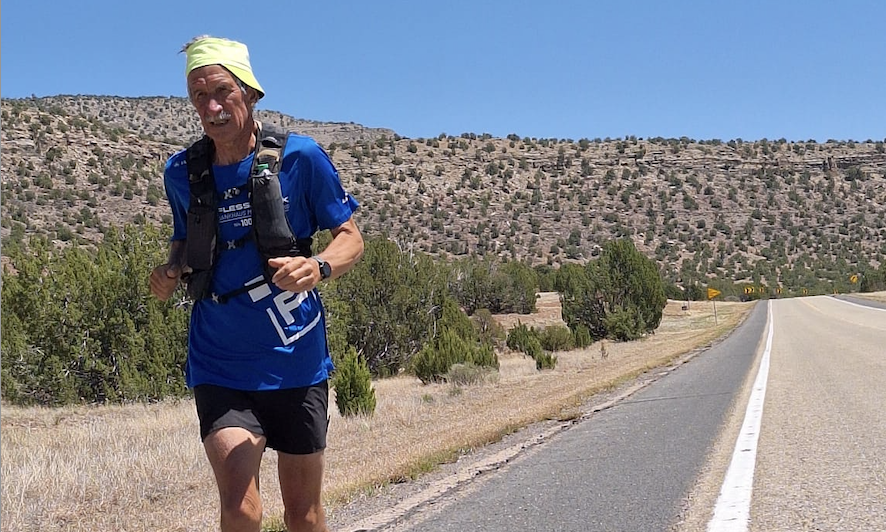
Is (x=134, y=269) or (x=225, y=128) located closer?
(x=225, y=128)

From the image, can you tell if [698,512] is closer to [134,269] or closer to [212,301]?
[212,301]

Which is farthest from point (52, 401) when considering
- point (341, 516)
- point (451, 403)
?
point (341, 516)

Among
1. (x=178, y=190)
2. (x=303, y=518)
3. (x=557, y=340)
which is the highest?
(x=178, y=190)

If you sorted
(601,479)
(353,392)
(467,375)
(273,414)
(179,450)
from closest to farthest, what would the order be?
(273,414), (601,479), (179,450), (353,392), (467,375)

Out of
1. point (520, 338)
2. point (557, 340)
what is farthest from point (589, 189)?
point (520, 338)

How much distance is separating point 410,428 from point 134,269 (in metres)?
11.6

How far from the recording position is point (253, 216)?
3.10 m

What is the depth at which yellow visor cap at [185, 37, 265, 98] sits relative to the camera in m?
3.21

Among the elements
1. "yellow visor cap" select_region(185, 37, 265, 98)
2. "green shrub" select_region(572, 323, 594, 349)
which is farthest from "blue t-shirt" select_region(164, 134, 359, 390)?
"green shrub" select_region(572, 323, 594, 349)

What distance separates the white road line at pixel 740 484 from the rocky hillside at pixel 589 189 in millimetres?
53398

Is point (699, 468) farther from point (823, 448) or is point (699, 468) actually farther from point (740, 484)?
point (823, 448)

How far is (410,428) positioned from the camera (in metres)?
13.1

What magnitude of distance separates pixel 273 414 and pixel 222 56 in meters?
1.32

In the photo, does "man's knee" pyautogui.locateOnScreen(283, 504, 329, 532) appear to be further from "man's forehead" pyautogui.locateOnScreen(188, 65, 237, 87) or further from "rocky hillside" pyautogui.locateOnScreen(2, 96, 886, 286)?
"rocky hillside" pyautogui.locateOnScreen(2, 96, 886, 286)
